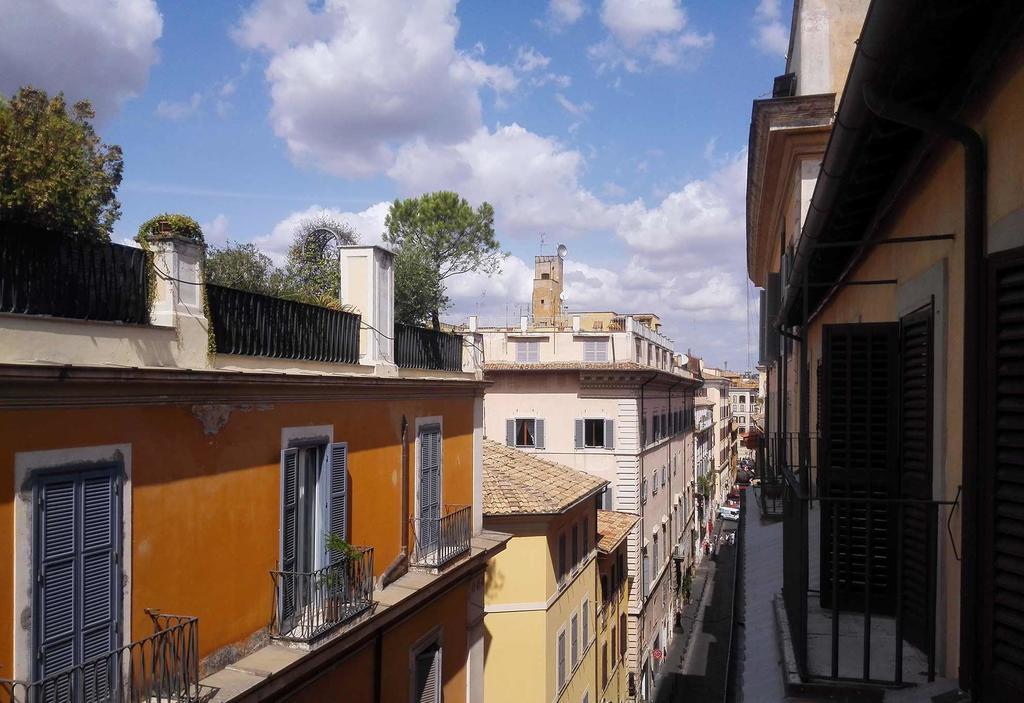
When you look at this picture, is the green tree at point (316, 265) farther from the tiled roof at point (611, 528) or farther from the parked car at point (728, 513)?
the parked car at point (728, 513)

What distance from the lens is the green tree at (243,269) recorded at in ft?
55.0

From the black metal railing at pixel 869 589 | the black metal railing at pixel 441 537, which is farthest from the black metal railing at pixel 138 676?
the black metal railing at pixel 441 537

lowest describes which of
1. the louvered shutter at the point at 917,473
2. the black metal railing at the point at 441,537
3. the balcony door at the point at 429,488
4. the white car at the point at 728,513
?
the white car at the point at 728,513

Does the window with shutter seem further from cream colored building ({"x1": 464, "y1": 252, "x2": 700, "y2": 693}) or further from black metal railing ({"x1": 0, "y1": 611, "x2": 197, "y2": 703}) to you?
cream colored building ({"x1": 464, "y1": 252, "x2": 700, "y2": 693})

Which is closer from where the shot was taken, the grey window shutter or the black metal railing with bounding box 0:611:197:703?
the black metal railing with bounding box 0:611:197:703

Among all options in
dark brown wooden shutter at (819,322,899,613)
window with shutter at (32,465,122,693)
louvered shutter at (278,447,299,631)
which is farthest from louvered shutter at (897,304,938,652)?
louvered shutter at (278,447,299,631)

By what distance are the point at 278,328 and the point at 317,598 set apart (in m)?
3.09

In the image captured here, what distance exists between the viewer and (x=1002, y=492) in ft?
10.2

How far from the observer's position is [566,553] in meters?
19.4

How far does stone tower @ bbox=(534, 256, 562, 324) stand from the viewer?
4469 cm

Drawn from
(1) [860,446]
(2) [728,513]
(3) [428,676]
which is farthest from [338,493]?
(2) [728,513]

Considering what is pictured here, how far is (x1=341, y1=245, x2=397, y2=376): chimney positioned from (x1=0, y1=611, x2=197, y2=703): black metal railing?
4730mm

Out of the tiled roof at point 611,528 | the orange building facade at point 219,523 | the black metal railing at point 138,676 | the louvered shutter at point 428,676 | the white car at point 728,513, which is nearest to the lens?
the black metal railing at point 138,676

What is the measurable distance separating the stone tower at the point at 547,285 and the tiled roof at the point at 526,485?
2389 centimetres
